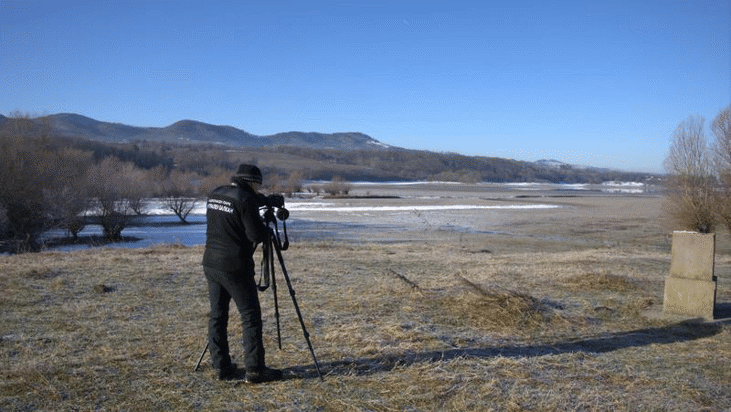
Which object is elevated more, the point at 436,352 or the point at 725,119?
the point at 725,119

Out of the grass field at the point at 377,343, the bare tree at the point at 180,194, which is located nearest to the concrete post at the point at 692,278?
the grass field at the point at 377,343

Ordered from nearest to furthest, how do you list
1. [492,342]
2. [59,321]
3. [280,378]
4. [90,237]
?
[280,378] → [492,342] → [59,321] → [90,237]

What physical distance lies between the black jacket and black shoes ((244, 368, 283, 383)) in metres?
0.97

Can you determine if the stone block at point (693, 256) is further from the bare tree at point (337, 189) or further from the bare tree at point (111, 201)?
the bare tree at point (337, 189)

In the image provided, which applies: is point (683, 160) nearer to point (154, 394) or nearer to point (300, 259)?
point (300, 259)

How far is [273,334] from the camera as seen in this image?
7.09 meters

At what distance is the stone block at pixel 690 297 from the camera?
8.48 m

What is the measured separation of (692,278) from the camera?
344 inches

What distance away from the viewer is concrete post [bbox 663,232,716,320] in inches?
335

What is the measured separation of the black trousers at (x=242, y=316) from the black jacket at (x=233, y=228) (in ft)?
0.34

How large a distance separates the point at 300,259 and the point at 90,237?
1097 inches

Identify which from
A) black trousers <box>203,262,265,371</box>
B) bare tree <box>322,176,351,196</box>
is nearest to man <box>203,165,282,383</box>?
black trousers <box>203,262,265,371</box>

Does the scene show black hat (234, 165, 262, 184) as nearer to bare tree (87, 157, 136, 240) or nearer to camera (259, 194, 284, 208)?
camera (259, 194, 284, 208)

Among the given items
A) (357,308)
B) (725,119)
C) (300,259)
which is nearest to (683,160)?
(725,119)
